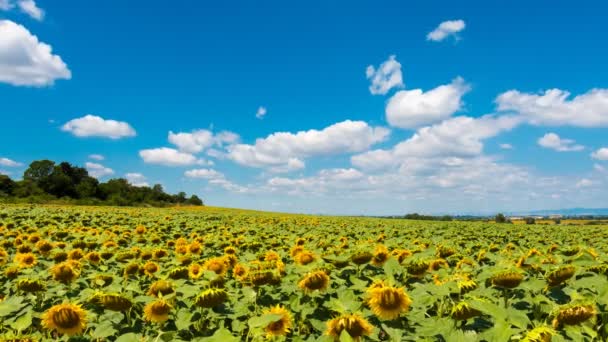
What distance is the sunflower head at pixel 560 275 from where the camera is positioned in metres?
2.97

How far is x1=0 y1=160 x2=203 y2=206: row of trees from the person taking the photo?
82.4 metres

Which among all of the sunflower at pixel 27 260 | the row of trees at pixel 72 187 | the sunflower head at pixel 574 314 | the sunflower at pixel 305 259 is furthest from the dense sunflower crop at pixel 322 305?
the row of trees at pixel 72 187

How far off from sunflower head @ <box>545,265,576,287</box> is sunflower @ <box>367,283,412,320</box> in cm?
135

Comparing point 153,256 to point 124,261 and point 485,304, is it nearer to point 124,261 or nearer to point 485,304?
point 124,261

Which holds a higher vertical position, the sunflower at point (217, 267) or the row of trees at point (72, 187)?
the row of trees at point (72, 187)

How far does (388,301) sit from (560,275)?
1505 millimetres

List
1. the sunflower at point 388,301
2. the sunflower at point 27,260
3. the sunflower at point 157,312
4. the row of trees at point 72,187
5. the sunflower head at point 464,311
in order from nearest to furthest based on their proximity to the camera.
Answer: the sunflower head at point 464,311 < the sunflower at point 388,301 < the sunflower at point 157,312 < the sunflower at point 27,260 < the row of trees at point 72,187

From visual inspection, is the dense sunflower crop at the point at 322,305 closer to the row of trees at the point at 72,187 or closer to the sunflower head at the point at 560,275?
the sunflower head at the point at 560,275

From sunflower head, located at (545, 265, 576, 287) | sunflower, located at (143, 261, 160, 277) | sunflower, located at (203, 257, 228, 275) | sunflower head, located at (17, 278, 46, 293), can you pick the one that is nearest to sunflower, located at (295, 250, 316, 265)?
sunflower, located at (203, 257, 228, 275)

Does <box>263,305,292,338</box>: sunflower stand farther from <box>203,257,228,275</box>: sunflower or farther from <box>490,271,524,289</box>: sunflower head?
<box>203,257,228,275</box>: sunflower

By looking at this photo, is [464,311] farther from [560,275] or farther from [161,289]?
[161,289]

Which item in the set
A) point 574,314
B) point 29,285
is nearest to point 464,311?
point 574,314

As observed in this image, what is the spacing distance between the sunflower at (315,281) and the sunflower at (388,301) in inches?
25.5

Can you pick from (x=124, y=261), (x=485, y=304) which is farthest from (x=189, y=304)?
(x=124, y=261)
